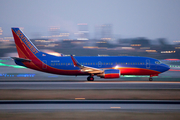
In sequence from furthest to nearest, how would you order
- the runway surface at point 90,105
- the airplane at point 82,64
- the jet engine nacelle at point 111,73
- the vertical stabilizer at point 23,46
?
the vertical stabilizer at point 23,46
the airplane at point 82,64
the jet engine nacelle at point 111,73
the runway surface at point 90,105

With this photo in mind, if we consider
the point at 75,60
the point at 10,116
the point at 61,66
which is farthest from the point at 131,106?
the point at 61,66

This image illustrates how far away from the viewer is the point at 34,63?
30.8m

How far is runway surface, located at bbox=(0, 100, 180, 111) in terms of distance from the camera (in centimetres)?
1262

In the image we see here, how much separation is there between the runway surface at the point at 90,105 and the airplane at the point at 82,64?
15.7 metres

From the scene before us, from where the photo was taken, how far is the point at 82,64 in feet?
101

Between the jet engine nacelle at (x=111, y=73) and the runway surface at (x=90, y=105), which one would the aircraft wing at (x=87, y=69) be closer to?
the jet engine nacelle at (x=111, y=73)

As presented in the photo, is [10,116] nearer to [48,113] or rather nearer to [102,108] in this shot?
[48,113]

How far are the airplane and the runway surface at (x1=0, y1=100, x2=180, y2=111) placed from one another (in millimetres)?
15656

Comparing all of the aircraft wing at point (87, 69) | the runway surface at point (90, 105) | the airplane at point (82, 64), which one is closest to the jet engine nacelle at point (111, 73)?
the airplane at point (82, 64)

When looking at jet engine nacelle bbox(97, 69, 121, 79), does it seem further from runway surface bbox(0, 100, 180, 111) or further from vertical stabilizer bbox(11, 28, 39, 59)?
runway surface bbox(0, 100, 180, 111)

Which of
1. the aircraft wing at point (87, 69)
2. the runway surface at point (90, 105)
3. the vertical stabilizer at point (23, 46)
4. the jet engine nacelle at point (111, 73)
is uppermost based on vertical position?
the vertical stabilizer at point (23, 46)

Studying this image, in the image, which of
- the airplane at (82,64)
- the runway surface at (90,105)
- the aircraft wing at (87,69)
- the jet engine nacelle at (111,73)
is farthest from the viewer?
the airplane at (82,64)

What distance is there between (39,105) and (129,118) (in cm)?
634

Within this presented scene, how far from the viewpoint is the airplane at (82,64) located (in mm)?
30344
